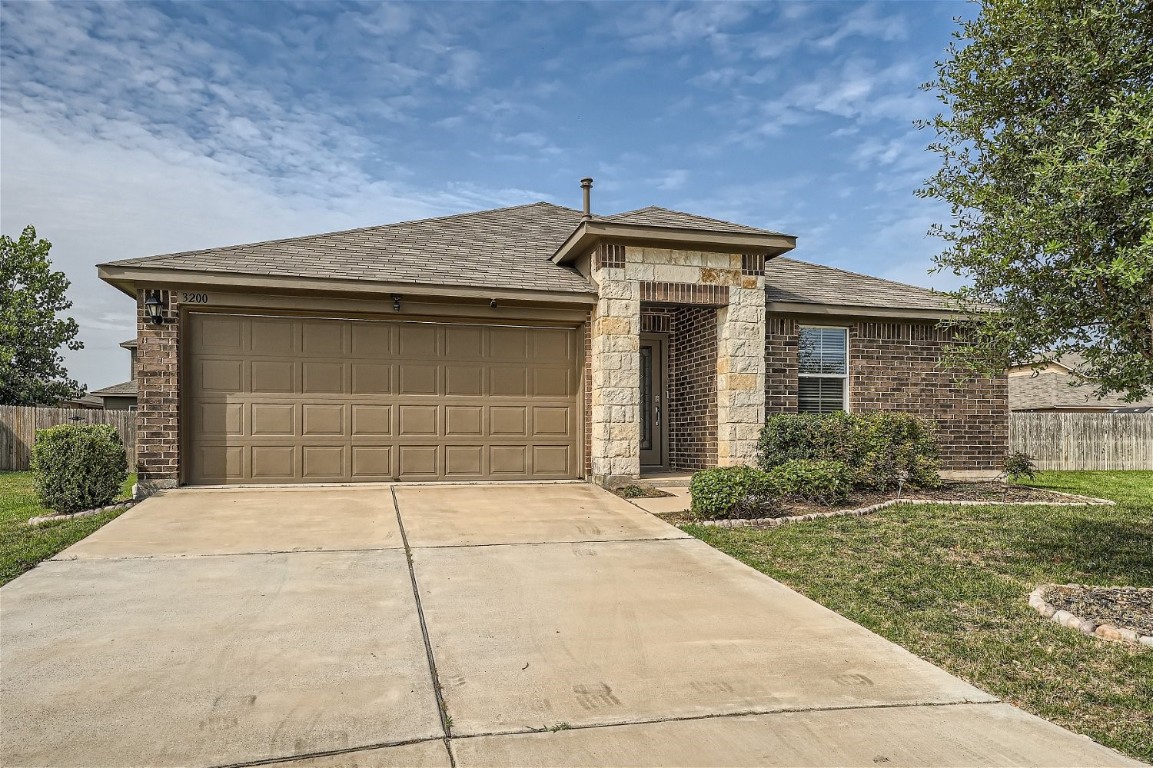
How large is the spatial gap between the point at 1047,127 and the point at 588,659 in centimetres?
494

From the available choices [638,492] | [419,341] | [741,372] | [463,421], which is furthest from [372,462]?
[741,372]

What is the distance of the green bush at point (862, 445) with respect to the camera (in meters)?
10.2

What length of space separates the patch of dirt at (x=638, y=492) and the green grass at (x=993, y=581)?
210cm

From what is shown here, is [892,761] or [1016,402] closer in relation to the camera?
[892,761]

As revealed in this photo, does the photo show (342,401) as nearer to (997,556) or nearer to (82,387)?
(997,556)

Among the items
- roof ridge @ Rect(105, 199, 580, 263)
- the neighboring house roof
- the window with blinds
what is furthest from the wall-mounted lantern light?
the neighboring house roof

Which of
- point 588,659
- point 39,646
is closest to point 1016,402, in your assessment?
point 588,659

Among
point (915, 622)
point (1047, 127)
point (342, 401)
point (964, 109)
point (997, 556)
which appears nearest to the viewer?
point (915, 622)

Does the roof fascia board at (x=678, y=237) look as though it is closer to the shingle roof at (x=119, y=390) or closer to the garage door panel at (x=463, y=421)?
the garage door panel at (x=463, y=421)

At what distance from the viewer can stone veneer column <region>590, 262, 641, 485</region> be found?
10.5 m

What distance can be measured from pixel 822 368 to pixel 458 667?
9.81 meters

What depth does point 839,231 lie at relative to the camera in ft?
56.3

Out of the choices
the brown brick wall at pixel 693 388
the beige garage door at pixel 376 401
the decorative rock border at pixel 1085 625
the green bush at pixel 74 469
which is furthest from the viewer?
the brown brick wall at pixel 693 388

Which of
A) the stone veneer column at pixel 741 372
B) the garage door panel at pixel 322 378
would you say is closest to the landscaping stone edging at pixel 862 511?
the stone veneer column at pixel 741 372
